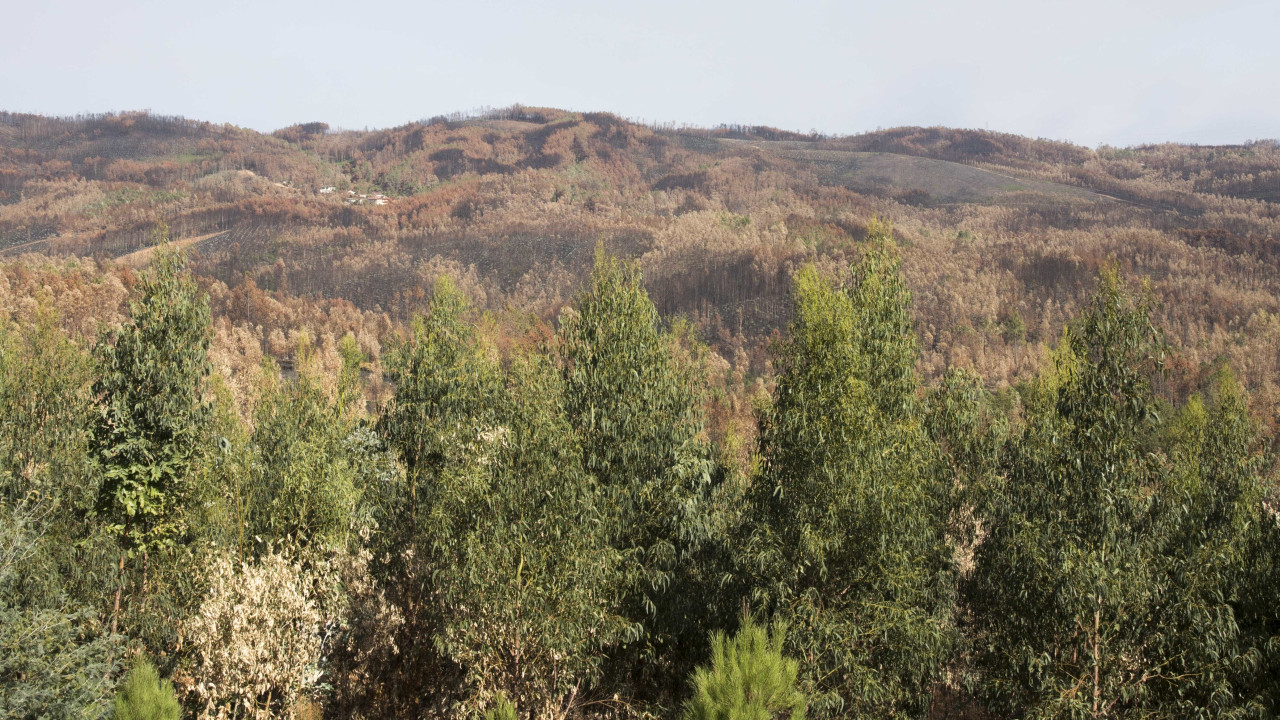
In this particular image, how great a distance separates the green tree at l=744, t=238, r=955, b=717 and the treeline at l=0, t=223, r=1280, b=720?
8cm

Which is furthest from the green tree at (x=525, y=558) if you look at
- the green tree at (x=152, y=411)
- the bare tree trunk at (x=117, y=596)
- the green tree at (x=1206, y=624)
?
the green tree at (x=1206, y=624)

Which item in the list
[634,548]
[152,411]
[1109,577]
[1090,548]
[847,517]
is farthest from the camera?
[152,411]

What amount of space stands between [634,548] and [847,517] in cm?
450

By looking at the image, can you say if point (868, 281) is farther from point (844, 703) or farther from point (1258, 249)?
point (1258, 249)

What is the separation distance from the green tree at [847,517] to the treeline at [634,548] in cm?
8

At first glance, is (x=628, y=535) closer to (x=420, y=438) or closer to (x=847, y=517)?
(x=847, y=517)

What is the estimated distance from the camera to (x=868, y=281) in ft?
63.2

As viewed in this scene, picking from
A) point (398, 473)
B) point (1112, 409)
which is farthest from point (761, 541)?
point (398, 473)

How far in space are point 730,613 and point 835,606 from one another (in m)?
2.55

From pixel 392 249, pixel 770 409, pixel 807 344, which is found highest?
pixel 807 344

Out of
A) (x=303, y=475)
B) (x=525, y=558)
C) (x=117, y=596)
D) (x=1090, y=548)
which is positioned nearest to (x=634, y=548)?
(x=525, y=558)

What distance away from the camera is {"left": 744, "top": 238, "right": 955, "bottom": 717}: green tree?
16062 millimetres

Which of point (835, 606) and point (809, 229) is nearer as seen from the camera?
point (835, 606)

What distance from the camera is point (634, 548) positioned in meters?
18.7
